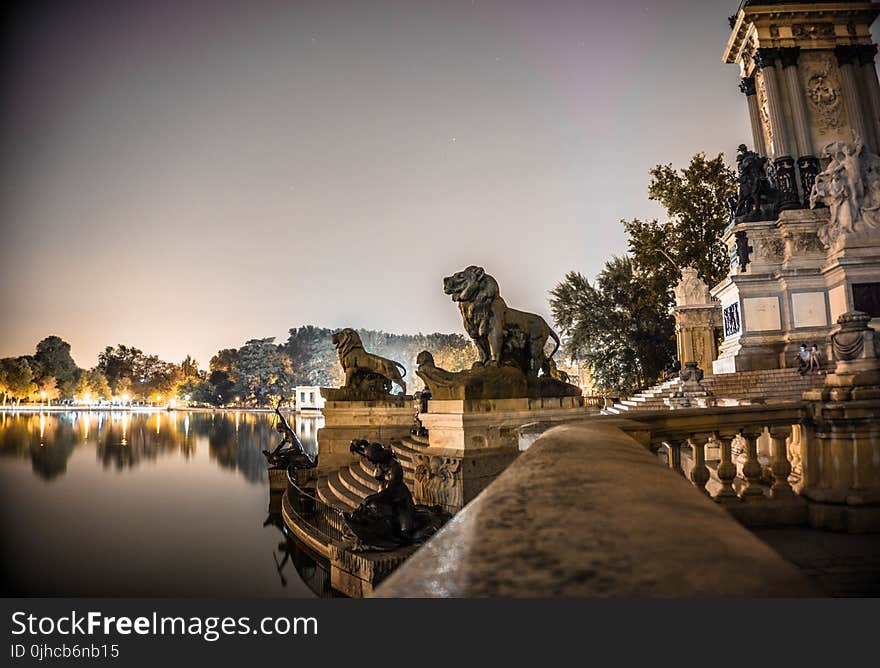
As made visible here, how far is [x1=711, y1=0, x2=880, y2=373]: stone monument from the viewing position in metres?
17.7

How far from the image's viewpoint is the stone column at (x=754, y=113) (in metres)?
25.8

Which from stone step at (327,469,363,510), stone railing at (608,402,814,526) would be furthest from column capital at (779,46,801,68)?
stone step at (327,469,363,510)

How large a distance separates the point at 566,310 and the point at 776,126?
1449 centimetres

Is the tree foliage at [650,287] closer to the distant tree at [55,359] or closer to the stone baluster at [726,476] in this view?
the stone baluster at [726,476]

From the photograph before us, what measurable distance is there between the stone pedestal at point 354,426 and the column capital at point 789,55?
77.2ft

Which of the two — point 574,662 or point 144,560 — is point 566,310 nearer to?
point 144,560

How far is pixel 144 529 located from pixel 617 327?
26791 mm

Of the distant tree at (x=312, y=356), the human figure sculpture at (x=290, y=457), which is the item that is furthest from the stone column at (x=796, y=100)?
the distant tree at (x=312, y=356)

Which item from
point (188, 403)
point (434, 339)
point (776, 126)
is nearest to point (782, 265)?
point (776, 126)

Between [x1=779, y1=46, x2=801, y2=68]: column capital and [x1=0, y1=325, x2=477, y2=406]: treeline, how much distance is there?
48.6 meters

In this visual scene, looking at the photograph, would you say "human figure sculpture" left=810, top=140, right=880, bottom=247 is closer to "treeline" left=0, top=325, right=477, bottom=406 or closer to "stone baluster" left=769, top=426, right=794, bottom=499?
"stone baluster" left=769, top=426, right=794, bottom=499

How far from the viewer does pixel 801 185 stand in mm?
22203

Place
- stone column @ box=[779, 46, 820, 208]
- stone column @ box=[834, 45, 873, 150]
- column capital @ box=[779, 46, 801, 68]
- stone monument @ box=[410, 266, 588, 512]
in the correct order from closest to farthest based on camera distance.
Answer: stone monument @ box=[410, 266, 588, 512] < stone column @ box=[779, 46, 820, 208] < stone column @ box=[834, 45, 873, 150] < column capital @ box=[779, 46, 801, 68]

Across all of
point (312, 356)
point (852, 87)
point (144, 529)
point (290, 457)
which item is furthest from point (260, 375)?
point (852, 87)
